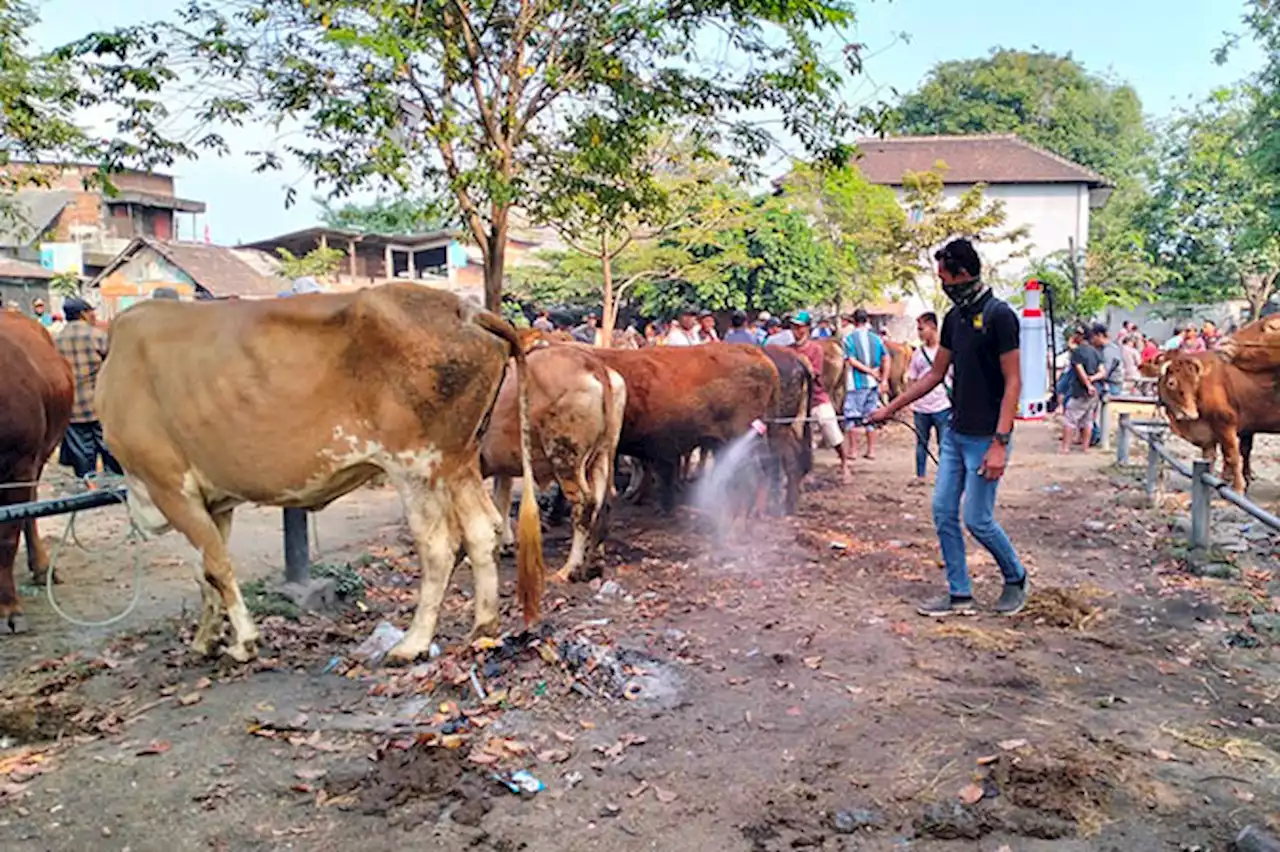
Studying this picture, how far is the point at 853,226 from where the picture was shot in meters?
27.8

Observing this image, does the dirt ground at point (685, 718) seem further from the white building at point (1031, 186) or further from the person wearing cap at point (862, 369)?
the white building at point (1031, 186)

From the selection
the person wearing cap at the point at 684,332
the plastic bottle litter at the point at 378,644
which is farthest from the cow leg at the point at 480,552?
the person wearing cap at the point at 684,332

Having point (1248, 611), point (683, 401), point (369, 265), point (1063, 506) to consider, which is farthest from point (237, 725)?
point (369, 265)

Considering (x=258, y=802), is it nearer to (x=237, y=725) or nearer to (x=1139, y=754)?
(x=237, y=725)

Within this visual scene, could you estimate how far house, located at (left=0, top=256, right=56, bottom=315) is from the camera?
28578mm

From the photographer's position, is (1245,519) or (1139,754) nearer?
(1139,754)

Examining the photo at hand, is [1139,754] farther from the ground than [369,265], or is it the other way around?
[369,265]

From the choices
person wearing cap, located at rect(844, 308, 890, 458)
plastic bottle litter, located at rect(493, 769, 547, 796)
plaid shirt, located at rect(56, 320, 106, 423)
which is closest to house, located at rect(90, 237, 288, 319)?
plaid shirt, located at rect(56, 320, 106, 423)

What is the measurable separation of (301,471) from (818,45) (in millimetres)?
5801

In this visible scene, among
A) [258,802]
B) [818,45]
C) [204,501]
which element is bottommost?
[258,802]

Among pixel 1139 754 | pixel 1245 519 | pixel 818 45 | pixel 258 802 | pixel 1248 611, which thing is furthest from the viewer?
pixel 1245 519

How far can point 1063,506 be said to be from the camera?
10.3 metres

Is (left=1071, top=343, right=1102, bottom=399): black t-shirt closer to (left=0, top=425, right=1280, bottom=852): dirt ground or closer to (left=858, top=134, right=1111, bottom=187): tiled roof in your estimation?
(left=0, top=425, right=1280, bottom=852): dirt ground

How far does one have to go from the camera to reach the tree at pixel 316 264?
32781 millimetres
